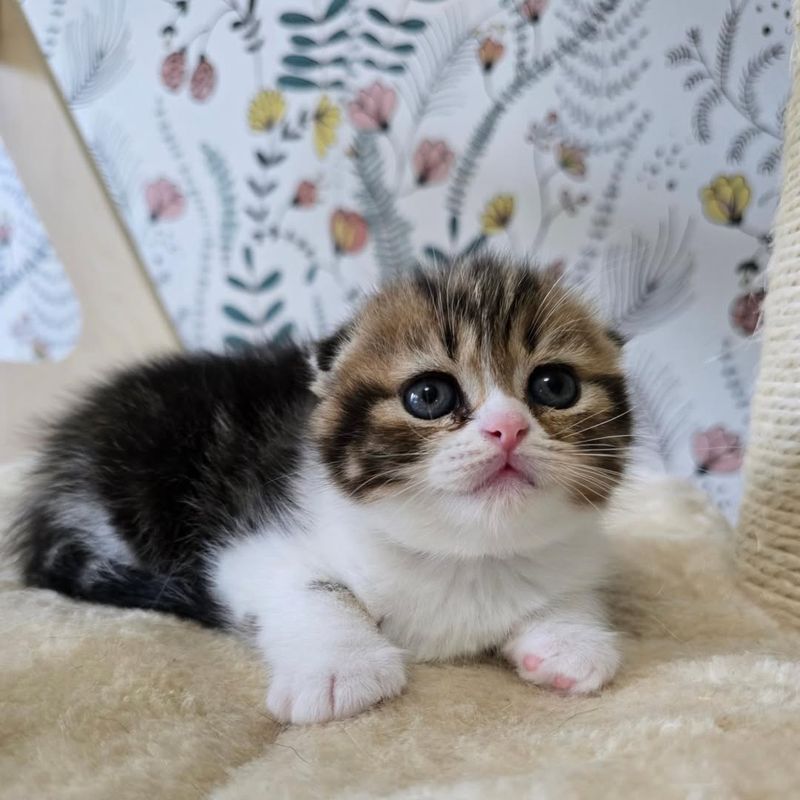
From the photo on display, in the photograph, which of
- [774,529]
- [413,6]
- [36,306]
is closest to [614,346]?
[774,529]

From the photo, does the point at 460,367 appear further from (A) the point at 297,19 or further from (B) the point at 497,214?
(A) the point at 297,19

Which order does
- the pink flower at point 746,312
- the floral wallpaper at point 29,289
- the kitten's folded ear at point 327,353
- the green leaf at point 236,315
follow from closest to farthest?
the kitten's folded ear at point 327,353
the pink flower at point 746,312
the green leaf at point 236,315
the floral wallpaper at point 29,289

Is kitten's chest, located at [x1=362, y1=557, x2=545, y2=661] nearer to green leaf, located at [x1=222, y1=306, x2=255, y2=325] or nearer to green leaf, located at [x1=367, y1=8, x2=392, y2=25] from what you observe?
green leaf, located at [x1=222, y1=306, x2=255, y2=325]

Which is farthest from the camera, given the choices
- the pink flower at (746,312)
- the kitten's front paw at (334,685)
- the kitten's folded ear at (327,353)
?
the pink flower at (746,312)

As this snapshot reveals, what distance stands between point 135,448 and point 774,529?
1023 mm

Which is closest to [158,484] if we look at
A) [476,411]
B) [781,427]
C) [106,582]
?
[106,582]

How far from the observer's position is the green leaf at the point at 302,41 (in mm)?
2088

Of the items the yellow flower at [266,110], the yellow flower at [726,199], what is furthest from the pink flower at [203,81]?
the yellow flower at [726,199]

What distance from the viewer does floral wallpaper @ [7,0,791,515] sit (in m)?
1.91

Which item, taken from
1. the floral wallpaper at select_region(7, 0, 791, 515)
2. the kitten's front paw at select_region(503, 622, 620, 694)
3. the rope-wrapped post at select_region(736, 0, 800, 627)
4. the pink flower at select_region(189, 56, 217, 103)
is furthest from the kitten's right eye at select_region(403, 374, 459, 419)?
the pink flower at select_region(189, 56, 217, 103)

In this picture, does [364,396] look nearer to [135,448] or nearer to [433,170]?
[135,448]

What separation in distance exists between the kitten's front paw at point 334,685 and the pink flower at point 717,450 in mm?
1409

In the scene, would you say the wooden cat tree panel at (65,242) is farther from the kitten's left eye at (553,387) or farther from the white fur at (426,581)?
the kitten's left eye at (553,387)

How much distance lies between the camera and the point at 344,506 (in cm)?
102
